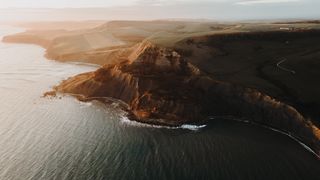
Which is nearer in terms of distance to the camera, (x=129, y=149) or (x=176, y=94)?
(x=129, y=149)

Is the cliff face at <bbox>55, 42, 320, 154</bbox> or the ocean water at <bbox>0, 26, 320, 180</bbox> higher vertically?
the cliff face at <bbox>55, 42, 320, 154</bbox>

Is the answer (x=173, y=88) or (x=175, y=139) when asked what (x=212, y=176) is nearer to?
(x=175, y=139)

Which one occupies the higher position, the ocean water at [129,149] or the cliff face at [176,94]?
the cliff face at [176,94]

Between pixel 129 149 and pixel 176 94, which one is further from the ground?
pixel 176 94

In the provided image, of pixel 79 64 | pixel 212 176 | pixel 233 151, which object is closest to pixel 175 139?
pixel 233 151
